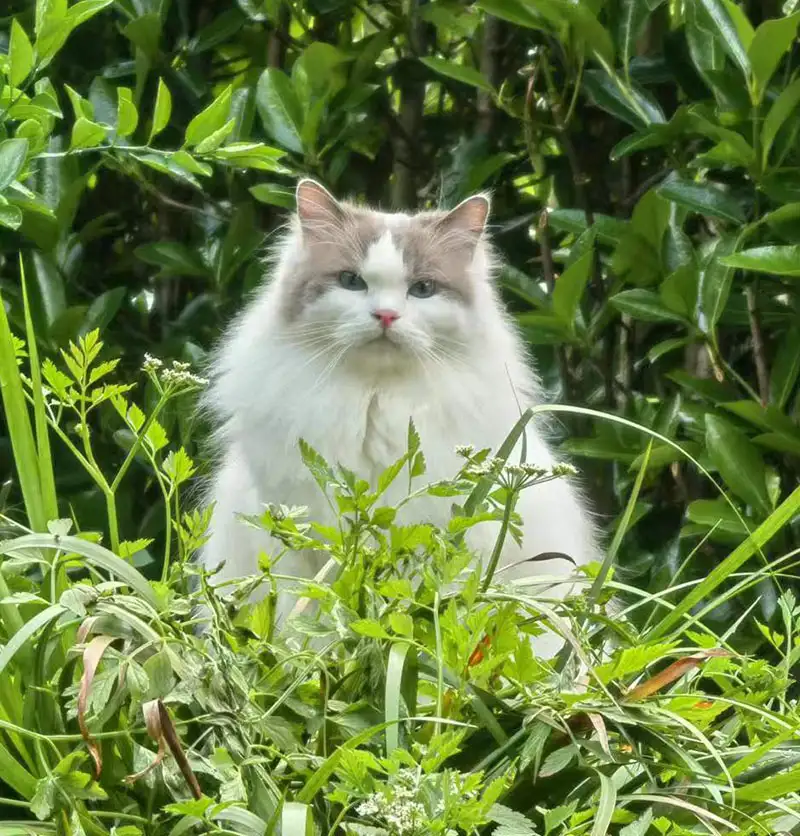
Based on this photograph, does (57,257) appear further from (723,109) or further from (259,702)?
(259,702)

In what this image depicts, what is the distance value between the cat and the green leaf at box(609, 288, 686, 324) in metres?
0.18

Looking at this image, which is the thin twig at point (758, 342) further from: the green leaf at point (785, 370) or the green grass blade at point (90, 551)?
the green grass blade at point (90, 551)

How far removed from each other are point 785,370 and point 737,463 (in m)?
0.19

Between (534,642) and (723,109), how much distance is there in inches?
29.8

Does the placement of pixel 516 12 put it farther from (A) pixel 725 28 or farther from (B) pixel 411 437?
(B) pixel 411 437

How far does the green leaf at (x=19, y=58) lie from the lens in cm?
111

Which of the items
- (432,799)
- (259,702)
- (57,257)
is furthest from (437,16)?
(432,799)

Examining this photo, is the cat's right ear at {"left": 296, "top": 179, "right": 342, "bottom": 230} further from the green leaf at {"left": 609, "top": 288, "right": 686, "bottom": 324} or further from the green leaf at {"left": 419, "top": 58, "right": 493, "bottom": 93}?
the green leaf at {"left": 609, "top": 288, "right": 686, "bottom": 324}

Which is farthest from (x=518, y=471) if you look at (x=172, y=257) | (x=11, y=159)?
(x=172, y=257)

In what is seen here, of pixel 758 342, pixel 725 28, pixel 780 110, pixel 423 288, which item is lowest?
pixel 758 342

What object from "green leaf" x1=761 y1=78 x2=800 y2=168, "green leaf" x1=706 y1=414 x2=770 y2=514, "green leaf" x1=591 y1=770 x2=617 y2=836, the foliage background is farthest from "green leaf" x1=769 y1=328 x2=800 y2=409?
"green leaf" x1=591 y1=770 x2=617 y2=836

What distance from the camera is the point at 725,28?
5.66 feet

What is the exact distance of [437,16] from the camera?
2105 mm

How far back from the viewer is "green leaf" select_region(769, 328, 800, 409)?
1824 millimetres
